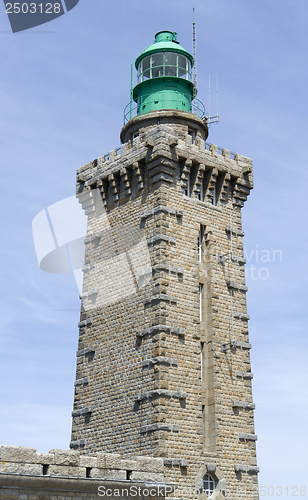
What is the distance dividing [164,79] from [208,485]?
18089mm

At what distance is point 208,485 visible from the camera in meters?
21.2

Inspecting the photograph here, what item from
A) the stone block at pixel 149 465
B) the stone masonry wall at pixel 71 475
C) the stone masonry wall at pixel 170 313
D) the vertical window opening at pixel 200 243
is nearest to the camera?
the stone masonry wall at pixel 71 475

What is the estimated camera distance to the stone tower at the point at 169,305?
21250mm

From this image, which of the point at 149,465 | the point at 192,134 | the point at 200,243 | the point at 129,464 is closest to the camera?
the point at 129,464

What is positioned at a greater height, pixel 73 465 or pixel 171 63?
pixel 171 63

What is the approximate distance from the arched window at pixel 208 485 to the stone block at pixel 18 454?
8.87m

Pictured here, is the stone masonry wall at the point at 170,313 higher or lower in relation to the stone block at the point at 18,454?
higher

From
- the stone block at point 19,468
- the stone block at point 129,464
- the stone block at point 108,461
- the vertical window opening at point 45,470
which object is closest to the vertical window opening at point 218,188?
the stone block at point 129,464

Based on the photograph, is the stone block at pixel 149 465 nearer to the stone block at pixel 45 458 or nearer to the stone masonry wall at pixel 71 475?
the stone masonry wall at pixel 71 475

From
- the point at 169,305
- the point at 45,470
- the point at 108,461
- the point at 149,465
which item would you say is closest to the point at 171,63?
the point at 169,305

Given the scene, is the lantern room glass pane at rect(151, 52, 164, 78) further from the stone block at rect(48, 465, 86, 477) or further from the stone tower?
the stone block at rect(48, 465, 86, 477)

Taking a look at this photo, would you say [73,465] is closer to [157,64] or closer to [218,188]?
[218,188]

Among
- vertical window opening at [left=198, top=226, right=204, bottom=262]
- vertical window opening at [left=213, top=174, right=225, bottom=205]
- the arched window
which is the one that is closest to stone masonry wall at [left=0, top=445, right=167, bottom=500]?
the arched window

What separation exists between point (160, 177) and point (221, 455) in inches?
433
